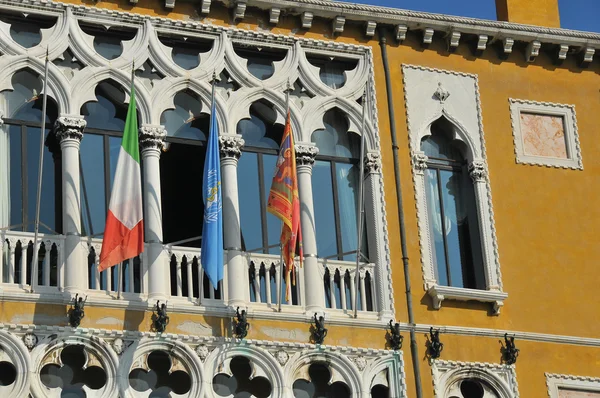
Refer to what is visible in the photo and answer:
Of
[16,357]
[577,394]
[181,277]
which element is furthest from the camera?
[577,394]

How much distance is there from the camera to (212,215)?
22.7 metres

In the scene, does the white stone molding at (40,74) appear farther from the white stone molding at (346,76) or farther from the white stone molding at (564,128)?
the white stone molding at (564,128)

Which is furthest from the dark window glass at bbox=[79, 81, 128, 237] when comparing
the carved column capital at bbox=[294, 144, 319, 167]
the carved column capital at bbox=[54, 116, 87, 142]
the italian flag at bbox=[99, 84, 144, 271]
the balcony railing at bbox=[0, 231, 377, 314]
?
the carved column capital at bbox=[294, 144, 319, 167]

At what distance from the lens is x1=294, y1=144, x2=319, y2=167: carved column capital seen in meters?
24.3

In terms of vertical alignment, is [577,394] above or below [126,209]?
below

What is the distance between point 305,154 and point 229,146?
3.68 feet

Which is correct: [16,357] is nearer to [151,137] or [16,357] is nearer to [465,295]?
[151,137]

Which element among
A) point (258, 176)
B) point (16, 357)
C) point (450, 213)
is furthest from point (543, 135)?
point (16, 357)

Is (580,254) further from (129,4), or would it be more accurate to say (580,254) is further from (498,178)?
(129,4)

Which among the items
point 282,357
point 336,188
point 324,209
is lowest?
point 282,357

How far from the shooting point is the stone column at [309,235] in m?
23.3

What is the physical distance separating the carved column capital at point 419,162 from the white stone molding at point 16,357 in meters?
6.52

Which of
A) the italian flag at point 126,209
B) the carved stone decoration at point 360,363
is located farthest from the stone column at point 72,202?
the carved stone decoration at point 360,363

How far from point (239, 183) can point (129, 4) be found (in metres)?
2.95
